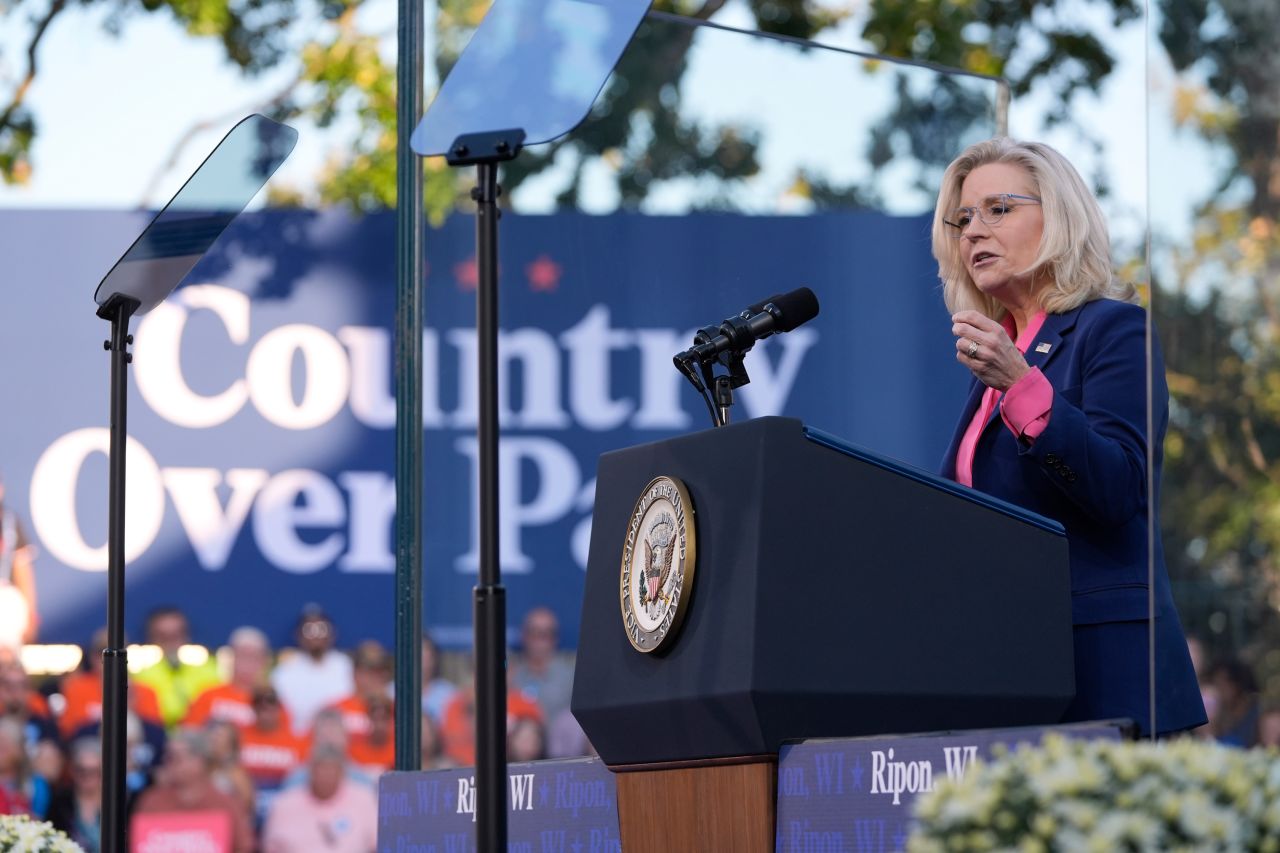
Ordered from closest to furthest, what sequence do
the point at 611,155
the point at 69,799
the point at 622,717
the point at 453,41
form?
the point at 622,717 → the point at 453,41 → the point at 611,155 → the point at 69,799

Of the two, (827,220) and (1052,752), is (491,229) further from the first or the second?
(827,220)

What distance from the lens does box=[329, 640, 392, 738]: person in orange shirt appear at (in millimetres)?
7629

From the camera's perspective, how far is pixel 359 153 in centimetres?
1108

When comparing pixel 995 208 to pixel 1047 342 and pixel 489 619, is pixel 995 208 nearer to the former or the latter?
pixel 1047 342

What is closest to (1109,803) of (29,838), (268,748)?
(29,838)

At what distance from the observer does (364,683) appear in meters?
7.66

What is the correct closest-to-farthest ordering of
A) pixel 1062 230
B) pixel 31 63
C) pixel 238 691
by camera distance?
pixel 1062 230 → pixel 238 691 → pixel 31 63

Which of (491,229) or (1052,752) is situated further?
(491,229)

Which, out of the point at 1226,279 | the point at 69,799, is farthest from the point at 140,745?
the point at 1226,279

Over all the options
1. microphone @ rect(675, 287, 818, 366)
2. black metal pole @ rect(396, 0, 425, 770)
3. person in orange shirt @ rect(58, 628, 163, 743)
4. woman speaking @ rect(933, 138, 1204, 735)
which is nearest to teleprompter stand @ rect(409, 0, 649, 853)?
microphone @ rect(675, 287, 818, 366)

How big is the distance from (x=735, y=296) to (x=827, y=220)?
0.31 m

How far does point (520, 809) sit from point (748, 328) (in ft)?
2.68

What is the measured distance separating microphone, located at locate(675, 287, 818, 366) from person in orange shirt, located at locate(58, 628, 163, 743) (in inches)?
225

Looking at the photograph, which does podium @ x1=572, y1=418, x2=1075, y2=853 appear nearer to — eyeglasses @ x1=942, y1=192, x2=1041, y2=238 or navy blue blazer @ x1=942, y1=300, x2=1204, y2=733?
navy blue blazer @ x1=942, y1=300, x2=1204, y2=733
